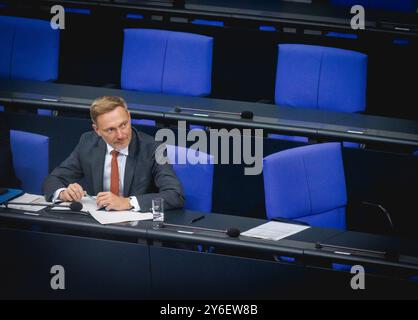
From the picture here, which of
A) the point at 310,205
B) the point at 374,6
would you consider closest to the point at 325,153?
the point at 310,205

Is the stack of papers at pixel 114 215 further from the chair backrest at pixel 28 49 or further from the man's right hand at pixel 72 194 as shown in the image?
the chair backrest at pixel 28 49

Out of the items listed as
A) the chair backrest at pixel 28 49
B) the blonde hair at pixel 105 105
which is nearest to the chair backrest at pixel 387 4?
the chair backrest at pixel 28 49

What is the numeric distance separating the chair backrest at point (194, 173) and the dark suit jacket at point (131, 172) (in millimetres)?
76

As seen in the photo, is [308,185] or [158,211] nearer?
[158,211]

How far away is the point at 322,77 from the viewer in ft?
20.1

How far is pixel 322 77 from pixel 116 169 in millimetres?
1821

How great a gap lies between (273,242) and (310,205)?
76 centimetres

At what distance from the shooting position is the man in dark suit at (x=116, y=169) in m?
4.64

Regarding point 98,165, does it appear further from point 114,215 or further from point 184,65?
point 184,65

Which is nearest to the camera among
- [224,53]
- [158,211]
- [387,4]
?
[158,211]

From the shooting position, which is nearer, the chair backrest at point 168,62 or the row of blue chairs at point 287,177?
the row of blue chairs at point 287,177

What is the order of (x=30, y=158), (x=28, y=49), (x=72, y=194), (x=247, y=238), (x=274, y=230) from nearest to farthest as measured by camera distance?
(x=247, y=238)
(x=274, y=230)
(x=72, y=194)
(x=30, y=158)
(x=28, y=49)

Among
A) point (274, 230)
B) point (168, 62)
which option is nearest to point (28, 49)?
point (168, 62)
